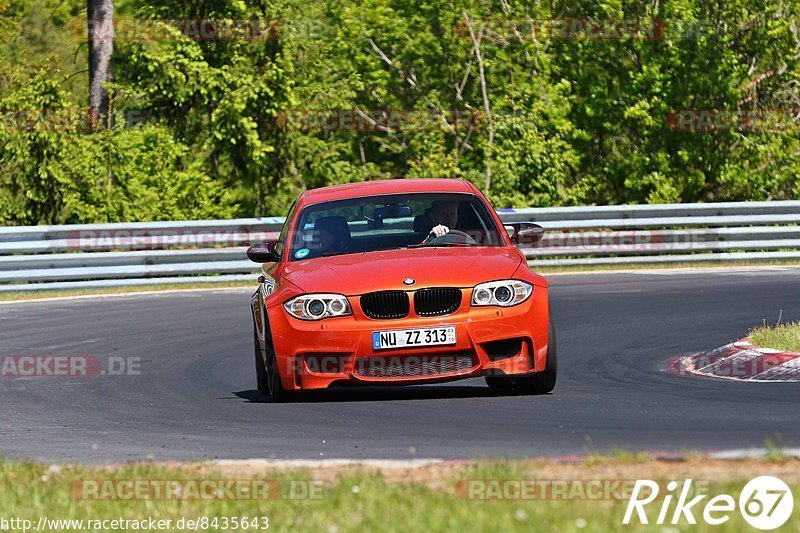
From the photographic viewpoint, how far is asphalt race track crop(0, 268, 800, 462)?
796 centimetres

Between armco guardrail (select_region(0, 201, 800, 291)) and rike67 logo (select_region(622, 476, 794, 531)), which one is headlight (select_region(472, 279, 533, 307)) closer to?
rike67 logo (select_region(622, 476, 794, 531))

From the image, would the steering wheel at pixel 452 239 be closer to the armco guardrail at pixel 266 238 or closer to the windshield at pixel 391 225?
the windshield at pixel 391 225

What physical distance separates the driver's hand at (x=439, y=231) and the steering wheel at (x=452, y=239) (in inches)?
0.9

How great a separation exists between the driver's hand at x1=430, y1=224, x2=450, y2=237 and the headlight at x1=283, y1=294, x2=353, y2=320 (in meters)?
1.38

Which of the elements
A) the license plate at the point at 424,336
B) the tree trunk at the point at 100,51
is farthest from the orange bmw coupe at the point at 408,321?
the tree trunk at the point at 100,51

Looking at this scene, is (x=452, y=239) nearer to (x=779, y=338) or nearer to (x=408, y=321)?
(x=408, y=321)

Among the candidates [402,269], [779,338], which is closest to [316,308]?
[402,269]

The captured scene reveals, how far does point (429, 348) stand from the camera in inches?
370

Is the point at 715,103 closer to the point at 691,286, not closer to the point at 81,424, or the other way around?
the point at 691,286

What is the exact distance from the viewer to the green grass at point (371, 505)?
5523 millimetres

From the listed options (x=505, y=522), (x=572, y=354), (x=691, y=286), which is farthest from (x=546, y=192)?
(x=505, y=522)

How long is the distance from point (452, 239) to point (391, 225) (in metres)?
0.54

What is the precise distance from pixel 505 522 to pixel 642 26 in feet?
80.0

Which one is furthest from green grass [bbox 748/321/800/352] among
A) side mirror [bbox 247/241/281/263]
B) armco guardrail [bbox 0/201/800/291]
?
armco guardrail [bbox 0/201/800/291]
